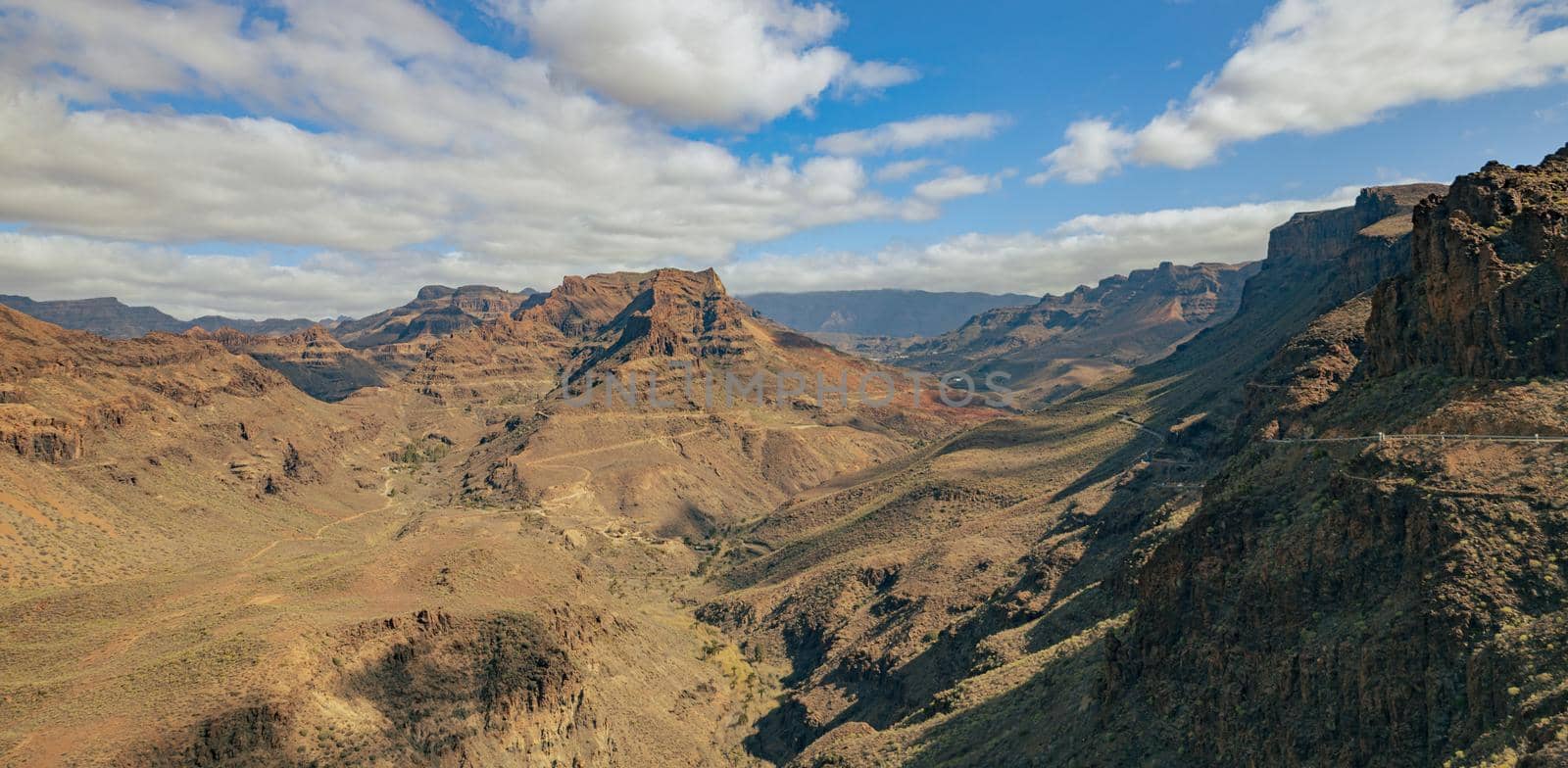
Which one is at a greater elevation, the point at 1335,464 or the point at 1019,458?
the point at 1335,464

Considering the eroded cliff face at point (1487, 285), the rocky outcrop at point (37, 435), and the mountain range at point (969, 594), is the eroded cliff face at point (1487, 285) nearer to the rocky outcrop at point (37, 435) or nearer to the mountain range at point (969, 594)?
the mountain range at point (969, 594)

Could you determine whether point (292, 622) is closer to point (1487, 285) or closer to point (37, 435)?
point (1487, 285)

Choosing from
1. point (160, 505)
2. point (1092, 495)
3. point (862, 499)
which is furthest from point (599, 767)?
point (160, 505)

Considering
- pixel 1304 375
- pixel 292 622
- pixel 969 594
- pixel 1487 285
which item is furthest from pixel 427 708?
pixel 1304 375

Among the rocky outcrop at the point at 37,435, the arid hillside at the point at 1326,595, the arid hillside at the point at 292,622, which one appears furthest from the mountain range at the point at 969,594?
the rocky outcrop at the point at 37,435

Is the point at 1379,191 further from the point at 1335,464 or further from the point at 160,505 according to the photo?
the point at 160,505

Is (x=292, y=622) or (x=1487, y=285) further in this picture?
(x=292, y=622)
